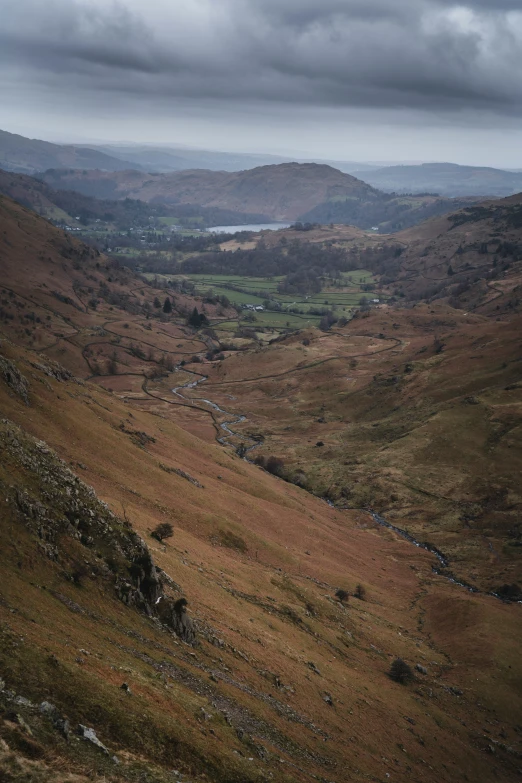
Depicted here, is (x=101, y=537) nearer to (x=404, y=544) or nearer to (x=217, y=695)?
(x=217, y=695)

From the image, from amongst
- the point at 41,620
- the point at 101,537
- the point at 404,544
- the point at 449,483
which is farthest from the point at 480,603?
the point at 41,620

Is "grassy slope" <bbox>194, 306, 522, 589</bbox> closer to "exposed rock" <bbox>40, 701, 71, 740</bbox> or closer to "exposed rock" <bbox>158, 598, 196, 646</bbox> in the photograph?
"exposed rock" <bbox>158, 598, 196, 646</bbox>

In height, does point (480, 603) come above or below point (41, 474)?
below

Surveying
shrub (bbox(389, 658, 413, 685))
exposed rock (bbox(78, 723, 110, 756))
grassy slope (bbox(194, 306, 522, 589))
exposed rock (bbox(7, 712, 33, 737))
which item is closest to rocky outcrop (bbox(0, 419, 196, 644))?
exposed rock (bbox(78, 723, 110, 756))

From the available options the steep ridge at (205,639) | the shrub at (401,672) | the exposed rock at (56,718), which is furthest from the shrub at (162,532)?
the exposed rock at (56,718)

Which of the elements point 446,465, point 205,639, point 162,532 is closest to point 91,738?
point 205,639

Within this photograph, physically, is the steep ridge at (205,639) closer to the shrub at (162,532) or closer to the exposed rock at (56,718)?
the exposed rock at (56,718)
